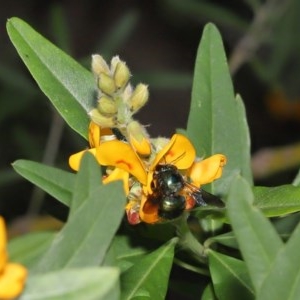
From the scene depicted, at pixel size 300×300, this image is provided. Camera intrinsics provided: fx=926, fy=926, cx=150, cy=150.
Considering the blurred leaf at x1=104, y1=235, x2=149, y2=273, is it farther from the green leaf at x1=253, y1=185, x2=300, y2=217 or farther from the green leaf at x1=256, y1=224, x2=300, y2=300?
the green leaf at x1=256, y1=224, x2=300, y2=300

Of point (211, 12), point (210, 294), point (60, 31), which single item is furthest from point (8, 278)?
point (211, 12)

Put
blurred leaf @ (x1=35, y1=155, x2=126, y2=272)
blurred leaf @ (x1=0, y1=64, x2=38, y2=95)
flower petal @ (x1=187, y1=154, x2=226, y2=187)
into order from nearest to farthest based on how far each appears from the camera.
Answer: blurred leaf @ (x1=35, y1=155, x2=126, y2=272) → flower petal @ (x1=187, y1=154, x2=226, y2=187) → blurred leaf @ (x1=0, y1=64, x2=38, y2=95)

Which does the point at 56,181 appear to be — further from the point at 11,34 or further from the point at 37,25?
the point at 37,25

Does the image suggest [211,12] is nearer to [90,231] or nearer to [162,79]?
[162,79]

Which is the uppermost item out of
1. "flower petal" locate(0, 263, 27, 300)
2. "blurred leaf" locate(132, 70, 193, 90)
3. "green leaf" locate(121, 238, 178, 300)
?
"flower petal" locate(0, 263, 27, 300)

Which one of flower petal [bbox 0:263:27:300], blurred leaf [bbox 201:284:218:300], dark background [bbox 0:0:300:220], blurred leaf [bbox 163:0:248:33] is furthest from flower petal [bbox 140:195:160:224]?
blurred leaf [bbox 163:0:248:33]

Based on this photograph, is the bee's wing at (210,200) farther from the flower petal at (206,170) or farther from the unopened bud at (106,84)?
the unopened bud at (106,84)
